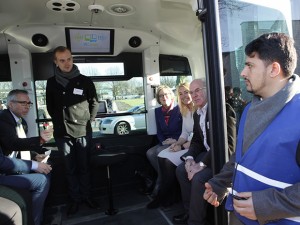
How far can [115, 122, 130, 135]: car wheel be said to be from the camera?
11.7 ft

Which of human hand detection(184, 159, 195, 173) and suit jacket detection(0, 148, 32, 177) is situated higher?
suit jacket detection(0, 148, 32, 177)

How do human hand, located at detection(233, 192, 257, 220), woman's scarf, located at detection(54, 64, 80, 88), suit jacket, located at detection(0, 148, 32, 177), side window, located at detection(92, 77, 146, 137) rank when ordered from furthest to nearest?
side window, located at detection(92, 77, 146, 137) → woman's scarf, located at detection(54, 64, 80, 88) → suit jacket, located at detection(0, 148, 32, 177) → human hand, located at detection(233, 192, 257, 220)

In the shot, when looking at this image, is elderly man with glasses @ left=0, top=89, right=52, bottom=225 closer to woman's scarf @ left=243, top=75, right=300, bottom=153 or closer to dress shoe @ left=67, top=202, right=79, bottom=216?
dress shoe @ left=67, top=202, right=79, bottom=216

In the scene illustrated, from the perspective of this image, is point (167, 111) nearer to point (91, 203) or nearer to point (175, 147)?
point (175, 147)

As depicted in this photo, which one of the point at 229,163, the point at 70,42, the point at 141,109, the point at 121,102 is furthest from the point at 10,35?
the point at 229,163

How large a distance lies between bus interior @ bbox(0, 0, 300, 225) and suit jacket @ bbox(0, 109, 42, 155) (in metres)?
0.83

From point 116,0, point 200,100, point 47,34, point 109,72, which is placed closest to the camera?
point 200,100

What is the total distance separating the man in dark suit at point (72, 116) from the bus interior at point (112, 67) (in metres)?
0.22

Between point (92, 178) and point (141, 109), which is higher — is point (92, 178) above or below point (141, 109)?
below

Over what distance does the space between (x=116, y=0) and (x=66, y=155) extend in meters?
1.72

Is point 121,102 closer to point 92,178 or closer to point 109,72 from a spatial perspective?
point 109,72

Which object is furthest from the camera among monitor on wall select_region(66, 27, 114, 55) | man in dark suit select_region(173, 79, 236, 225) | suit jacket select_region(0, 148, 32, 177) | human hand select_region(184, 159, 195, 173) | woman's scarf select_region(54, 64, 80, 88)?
monitor on wall select_region(66, 27, 114, 55)

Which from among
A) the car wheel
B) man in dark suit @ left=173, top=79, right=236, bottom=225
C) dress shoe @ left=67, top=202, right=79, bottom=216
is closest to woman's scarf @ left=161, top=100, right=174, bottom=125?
the car wheel

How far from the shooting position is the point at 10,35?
10.1 feet
